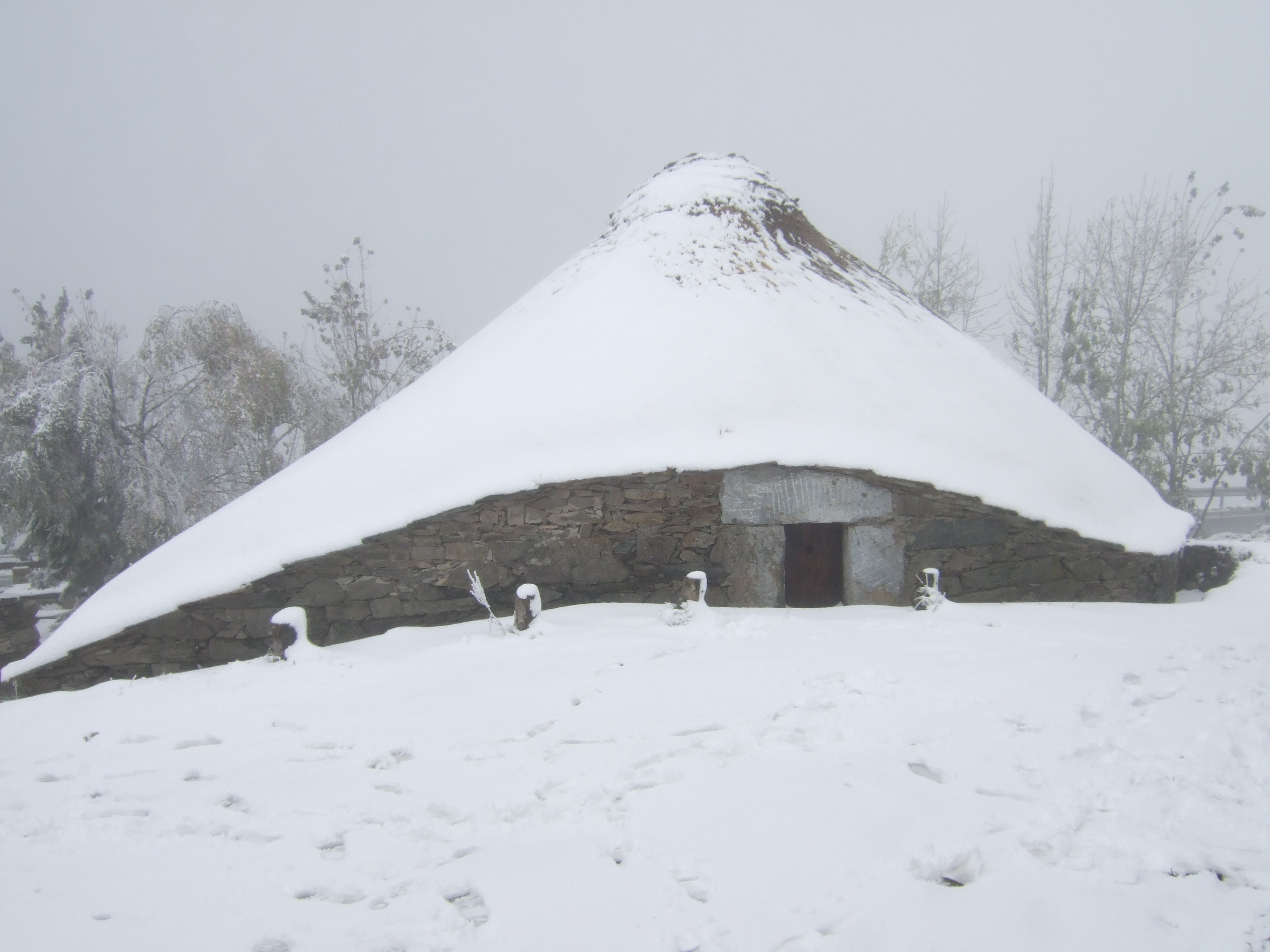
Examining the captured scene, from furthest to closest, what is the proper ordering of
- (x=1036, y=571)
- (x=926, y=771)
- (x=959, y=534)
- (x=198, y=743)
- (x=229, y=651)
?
(x=1036, y=571), (x=959, y=534), (x=229, y=651), (x=198, y=743), (x=926, y=771)

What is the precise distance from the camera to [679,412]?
6004 millimetres

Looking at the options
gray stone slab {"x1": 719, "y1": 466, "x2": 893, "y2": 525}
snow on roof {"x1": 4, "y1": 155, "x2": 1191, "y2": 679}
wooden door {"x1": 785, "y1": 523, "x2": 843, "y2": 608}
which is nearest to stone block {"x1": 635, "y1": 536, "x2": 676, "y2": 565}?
gray stone slab {"x1": 719, "y1": 466, "x2": 893, "y2": 525}

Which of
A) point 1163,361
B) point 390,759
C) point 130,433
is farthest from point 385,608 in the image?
point 1163,361

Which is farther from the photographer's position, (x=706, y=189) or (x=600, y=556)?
(x=706, y=189)

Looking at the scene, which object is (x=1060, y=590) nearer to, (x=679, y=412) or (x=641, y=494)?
(x=679, y=412)

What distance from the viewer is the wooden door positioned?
292 inches

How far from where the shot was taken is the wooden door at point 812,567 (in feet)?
24.3

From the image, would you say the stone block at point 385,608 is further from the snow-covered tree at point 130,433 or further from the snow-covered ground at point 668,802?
the snow-covered tree at point 130,433

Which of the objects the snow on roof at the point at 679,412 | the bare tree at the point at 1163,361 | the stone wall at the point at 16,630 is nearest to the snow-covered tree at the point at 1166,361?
the bare tree at the point at 1163,361

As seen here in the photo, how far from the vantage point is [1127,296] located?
56.0 feet

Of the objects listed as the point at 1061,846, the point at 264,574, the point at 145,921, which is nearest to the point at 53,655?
the point at 264,574

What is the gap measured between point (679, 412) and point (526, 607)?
2322 millimetres

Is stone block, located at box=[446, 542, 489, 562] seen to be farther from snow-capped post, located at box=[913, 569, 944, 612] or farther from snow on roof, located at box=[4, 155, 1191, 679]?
snow-capped post, located at box=[913, 569, 944, 612]

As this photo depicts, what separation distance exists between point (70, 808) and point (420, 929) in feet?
5.55
